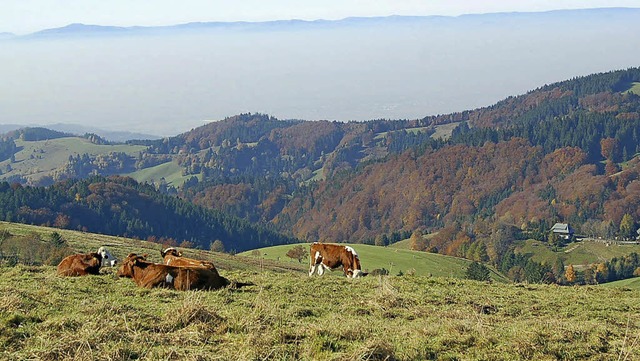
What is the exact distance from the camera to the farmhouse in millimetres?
147762

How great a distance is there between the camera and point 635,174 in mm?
189250

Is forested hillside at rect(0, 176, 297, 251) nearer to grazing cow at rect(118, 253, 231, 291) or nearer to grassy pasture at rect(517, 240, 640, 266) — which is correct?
grassy pasture at rect(517, 240, 640, 266)

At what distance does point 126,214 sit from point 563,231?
113285mm

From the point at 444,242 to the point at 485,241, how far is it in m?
10.9

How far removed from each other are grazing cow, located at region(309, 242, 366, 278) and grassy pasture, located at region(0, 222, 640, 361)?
5053 millimetres

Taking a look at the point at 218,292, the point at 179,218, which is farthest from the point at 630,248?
the point at 218,292

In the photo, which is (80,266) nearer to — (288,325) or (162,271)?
(162,271)

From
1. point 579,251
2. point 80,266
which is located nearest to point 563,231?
point 579,251

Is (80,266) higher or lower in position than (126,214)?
higher

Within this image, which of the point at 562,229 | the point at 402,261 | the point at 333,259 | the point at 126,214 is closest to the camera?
the point at 333,259

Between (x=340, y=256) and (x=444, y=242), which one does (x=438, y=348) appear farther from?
(x=444, y=242)

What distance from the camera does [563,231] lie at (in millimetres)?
150500

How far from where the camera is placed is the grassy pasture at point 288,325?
8.16 m

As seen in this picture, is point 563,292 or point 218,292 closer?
point 218,292
